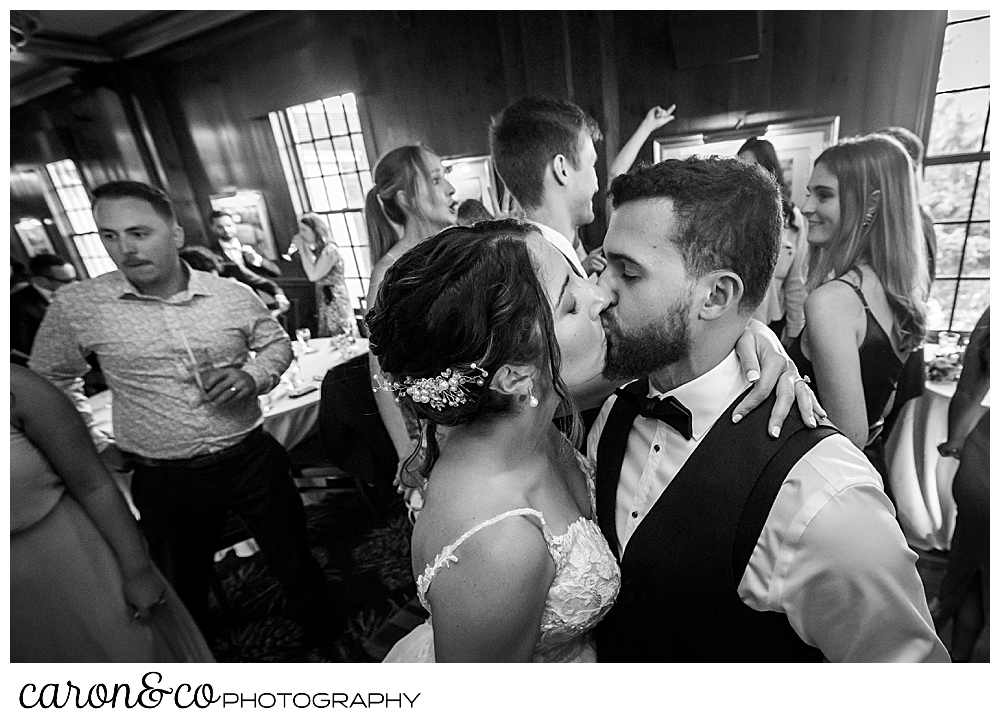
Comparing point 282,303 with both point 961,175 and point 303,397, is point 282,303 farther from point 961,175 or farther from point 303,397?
point 961,175

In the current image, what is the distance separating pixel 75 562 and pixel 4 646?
8.0 inches

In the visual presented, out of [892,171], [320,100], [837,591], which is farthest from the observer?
[320,100]

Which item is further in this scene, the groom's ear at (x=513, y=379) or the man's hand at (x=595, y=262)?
the man's hand at (x=595, y=262)

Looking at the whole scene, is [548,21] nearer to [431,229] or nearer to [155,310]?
[431,229]

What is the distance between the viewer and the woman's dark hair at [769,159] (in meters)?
0.99

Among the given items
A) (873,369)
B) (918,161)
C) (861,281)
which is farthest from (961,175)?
(873,369)

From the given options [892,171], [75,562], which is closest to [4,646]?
[75,562]

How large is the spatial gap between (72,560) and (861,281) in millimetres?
1750

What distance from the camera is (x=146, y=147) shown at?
107cm

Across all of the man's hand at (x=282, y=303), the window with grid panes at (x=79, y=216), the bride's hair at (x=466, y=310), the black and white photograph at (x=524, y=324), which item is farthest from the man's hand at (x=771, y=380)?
the window with grid panes at (x=79, y=216)

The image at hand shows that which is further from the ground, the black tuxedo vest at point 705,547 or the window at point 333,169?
the window at point 333,169

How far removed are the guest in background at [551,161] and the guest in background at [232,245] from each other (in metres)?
0.54

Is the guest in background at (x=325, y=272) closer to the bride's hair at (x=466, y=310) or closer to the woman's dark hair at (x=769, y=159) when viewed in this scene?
the bride's hair at (x=466, y=310)

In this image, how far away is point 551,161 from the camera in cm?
107
